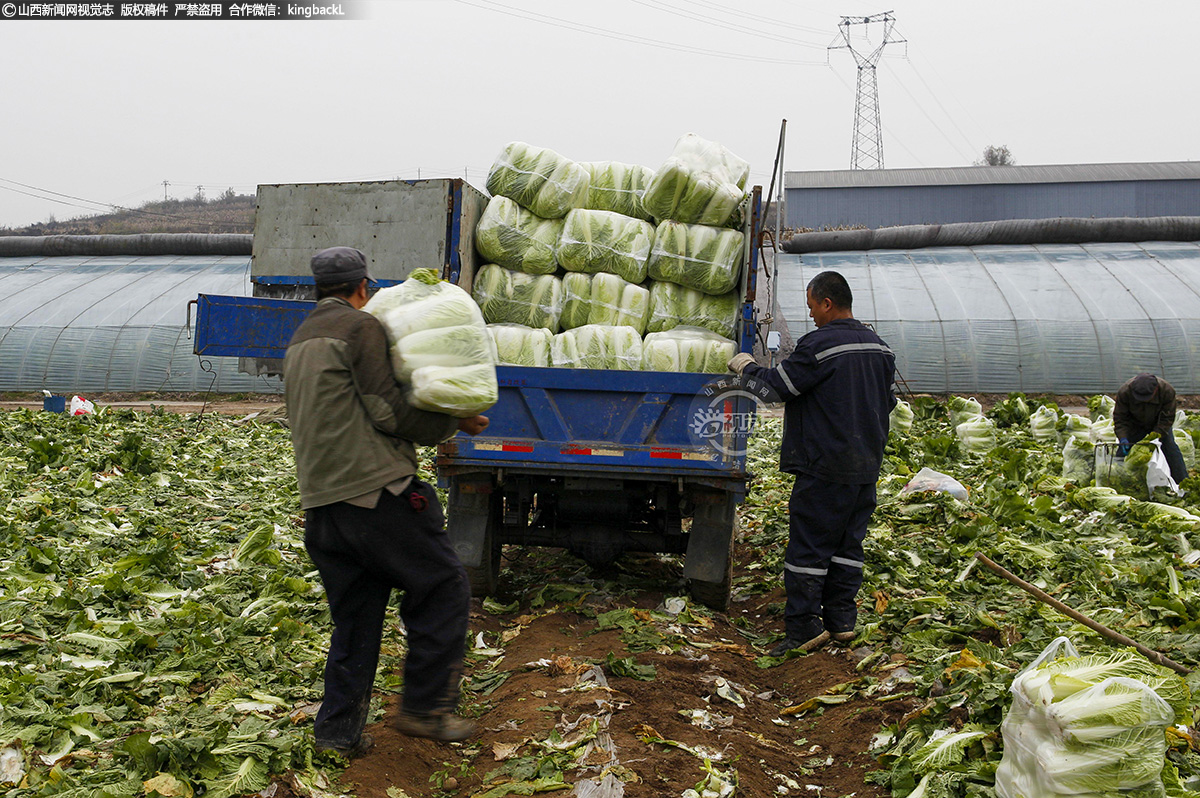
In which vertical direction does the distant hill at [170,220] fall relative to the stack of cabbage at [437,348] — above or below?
above

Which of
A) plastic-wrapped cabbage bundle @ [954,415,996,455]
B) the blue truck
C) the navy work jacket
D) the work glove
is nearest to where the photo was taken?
the navy work jacket

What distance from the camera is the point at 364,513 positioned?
3.73 meters

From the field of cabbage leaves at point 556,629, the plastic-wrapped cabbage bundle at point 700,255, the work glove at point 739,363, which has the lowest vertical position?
the field of cabbage leaves at point 556,629

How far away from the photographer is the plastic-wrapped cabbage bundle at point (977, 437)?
12.0 meters

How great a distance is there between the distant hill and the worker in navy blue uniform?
191 ft

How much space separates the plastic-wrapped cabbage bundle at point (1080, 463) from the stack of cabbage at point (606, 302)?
4869mm

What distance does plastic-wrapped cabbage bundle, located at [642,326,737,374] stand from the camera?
22.0ft

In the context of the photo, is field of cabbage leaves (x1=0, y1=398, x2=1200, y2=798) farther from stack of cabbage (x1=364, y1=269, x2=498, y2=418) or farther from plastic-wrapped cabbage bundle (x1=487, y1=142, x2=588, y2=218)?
plastic-wrapped cabbage bundle (x1=487, y1=142, x2=588, y2=218)

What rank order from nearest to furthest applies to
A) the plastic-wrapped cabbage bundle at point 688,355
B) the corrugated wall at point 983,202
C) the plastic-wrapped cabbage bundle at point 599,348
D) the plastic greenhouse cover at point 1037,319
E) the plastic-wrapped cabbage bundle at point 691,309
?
the plastic-wrapped cabbage bundle at point 688,355 → the plastic-wrapped cabbage bundle at point 599,348 → the plastic-wrapped cabbage bundle at point 691,309 → the plastic greenhouse cover at point 1037,319 → the corrugated wall at point 983,202

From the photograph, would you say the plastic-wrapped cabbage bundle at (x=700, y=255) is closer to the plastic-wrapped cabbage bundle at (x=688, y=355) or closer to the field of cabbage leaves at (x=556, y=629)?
the plastic-wrapped cabbage bundle at (x=688, y=355)

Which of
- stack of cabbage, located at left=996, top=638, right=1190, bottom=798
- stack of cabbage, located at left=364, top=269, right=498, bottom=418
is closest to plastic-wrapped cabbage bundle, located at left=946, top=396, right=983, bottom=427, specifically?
stack of cabbage, located at left=996, top=638, right=1190, bottom=798

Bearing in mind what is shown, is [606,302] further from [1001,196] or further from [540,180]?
[1001,196]

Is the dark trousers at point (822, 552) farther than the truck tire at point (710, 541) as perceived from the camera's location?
No

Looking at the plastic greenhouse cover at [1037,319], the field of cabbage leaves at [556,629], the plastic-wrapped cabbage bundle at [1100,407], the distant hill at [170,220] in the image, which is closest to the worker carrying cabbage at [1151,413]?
the field of cabbage leaves at [556,629]
